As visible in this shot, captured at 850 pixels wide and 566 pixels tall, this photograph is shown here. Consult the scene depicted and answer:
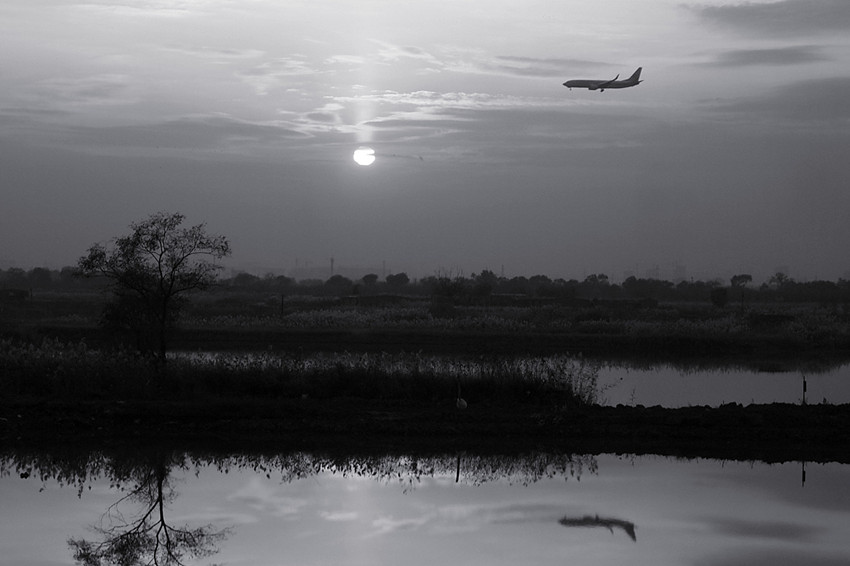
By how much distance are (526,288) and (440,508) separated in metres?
121

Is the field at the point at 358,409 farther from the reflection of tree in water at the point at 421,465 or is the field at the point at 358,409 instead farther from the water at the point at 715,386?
the water at the point at 715,386

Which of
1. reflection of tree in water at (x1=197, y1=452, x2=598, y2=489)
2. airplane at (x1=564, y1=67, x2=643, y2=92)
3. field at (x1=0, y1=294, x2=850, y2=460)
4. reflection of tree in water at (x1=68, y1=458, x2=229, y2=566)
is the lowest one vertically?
reflection of tree in water at (x1=68, y1=458, x2=229, y2=566)

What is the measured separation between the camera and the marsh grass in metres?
20.8

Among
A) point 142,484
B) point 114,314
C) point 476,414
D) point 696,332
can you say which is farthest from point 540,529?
point 696,332

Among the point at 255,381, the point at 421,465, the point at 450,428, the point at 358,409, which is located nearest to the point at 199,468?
the point at 421,465

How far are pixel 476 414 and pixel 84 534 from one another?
30.2ft

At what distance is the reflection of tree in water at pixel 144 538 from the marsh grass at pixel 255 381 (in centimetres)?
749

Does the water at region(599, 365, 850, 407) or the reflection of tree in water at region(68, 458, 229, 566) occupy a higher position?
the water at region(599, 365, 850, 407)

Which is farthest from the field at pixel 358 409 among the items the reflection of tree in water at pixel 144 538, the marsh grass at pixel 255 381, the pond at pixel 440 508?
the reflection of tree in water at pixel 144 538

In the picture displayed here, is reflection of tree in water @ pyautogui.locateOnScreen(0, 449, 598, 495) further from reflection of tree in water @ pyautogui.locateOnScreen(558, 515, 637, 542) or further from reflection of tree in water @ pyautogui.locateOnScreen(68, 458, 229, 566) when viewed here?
reflection of tree in water @ pyautogui.locateOnScreen(558, 515, 637, 542)

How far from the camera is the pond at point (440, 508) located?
1073cm

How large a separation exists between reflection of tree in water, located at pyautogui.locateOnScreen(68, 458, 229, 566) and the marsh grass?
749 cm

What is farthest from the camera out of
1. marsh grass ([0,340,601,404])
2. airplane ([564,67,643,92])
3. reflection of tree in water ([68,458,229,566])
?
airplane ([564,67,643,92])

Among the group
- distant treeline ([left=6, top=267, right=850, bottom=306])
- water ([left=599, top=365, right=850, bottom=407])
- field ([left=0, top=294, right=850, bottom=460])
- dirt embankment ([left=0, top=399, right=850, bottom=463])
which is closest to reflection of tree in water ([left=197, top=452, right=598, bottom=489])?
dirt embankment ([left=0, top=399, right=850, bottom=463])
